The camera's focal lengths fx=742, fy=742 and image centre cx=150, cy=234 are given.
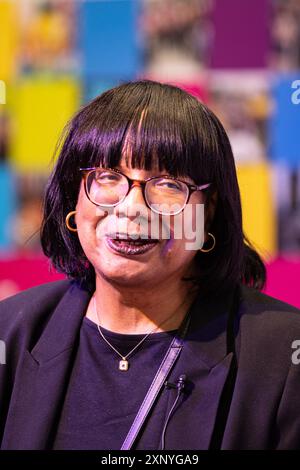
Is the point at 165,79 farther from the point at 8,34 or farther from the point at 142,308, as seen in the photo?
the point at 142,308

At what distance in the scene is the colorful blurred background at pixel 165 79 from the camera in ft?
10.8

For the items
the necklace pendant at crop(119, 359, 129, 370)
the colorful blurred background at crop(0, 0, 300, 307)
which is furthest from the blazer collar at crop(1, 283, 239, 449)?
the colorful blurred background at crop(0, 0, 300, 307)

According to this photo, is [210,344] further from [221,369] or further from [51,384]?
[51,384]

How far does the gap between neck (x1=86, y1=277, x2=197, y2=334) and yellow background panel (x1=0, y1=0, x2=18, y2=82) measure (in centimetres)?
212

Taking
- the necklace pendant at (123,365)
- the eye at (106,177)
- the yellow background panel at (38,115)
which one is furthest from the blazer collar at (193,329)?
the yellow background panel at (38,115)

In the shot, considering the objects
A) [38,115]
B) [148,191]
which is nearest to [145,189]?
[148,191]

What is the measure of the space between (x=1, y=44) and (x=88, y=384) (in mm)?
2340

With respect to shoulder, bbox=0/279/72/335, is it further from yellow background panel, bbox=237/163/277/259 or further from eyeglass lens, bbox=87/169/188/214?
yellow background panel, bbox=237/163/277/259

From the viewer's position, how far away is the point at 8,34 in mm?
3467

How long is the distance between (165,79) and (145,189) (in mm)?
1980

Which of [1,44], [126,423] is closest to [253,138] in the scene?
[1,44]

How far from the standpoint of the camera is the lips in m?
1.46

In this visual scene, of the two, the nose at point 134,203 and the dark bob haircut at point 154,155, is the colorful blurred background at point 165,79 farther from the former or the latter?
the nose at point 134,203

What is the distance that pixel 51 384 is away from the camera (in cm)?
153
